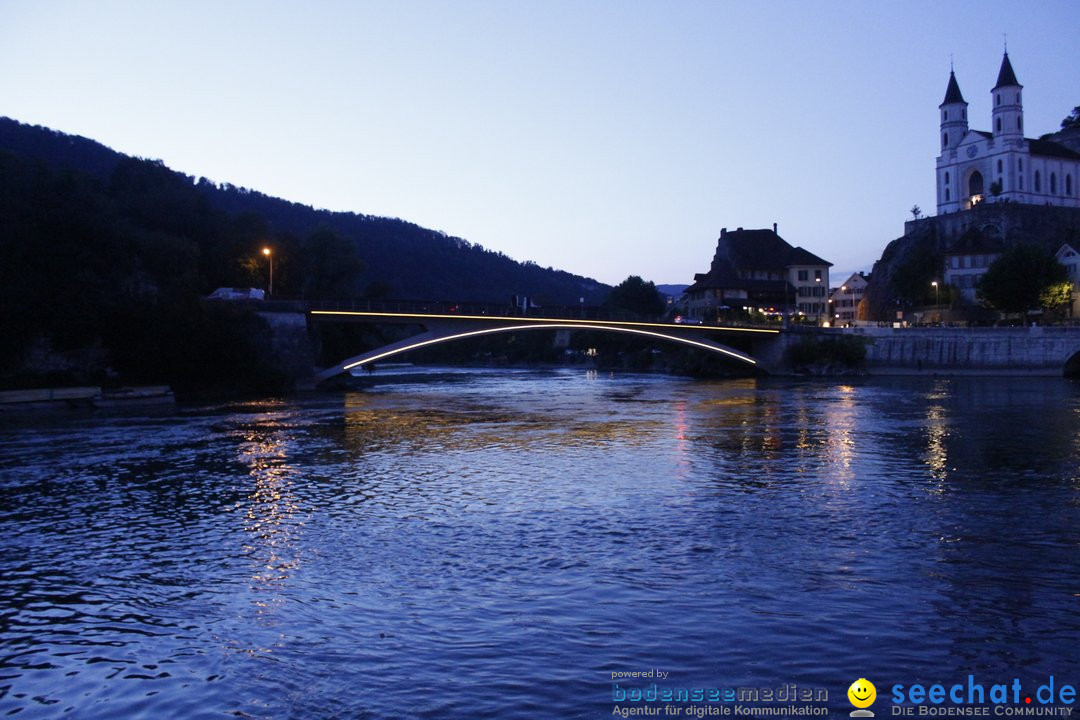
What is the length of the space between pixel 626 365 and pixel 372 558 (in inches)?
4127

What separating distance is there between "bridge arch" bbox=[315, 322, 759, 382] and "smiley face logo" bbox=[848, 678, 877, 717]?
52.1m

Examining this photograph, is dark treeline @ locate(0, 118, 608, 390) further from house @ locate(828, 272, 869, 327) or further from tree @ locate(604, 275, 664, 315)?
house @ locate(828, 272, 869, 327)

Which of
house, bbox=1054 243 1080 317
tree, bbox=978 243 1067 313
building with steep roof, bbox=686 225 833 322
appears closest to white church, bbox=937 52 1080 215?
house, bbox=1054 243 1080 317

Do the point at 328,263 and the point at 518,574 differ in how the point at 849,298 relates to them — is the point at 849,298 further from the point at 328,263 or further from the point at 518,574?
the point at 518,574

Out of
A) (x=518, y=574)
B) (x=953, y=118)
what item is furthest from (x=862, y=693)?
(x=953, y=118)

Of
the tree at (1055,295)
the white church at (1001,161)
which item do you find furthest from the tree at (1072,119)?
the tree at (1055,295)

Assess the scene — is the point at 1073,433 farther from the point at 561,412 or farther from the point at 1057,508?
the point at 561,412

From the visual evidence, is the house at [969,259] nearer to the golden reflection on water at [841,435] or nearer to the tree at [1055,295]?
the tree at [1055,295]

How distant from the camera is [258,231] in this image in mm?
82812

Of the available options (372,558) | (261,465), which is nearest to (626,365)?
(261,465)

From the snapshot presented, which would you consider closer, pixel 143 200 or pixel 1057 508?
pixel 1057 508

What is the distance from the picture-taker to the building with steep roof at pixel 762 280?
110 m

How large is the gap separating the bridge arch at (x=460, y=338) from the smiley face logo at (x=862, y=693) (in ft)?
171

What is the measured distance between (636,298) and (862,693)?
11817 cm
